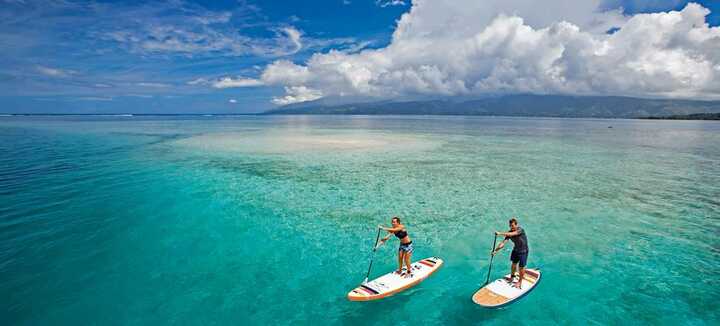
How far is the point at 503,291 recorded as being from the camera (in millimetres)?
14383

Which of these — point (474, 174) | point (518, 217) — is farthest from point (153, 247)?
point (474, 174)

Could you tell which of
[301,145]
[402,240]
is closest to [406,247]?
[402,240]

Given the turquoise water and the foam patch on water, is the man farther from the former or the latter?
the foam patch on water

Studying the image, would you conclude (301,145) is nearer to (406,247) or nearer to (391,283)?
(406,247)

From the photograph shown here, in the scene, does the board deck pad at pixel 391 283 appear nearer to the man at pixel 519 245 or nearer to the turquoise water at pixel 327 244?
the turquoise water at pixel 327 244

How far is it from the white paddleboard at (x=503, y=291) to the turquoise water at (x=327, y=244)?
0.42 m

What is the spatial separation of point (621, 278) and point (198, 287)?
19.1 m

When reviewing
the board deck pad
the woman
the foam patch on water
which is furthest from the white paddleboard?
the foam patch on water

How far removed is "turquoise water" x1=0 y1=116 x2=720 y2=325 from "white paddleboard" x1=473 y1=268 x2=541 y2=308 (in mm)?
421

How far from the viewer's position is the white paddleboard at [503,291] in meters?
13.8

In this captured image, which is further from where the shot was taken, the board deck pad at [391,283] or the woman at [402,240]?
the woman at [402,240]

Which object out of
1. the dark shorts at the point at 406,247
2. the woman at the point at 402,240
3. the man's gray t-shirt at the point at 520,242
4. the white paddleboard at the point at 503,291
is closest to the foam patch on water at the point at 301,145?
the woman at the point at 402,240

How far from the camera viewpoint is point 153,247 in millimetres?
19188

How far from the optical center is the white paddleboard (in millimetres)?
13812
